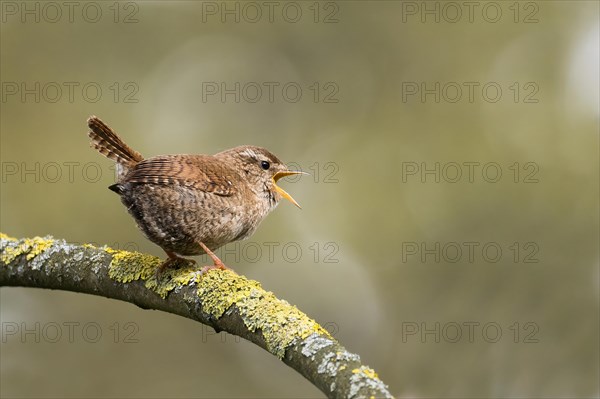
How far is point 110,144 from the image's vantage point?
12.6ft

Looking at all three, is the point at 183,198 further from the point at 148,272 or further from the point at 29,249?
the point at 29,249

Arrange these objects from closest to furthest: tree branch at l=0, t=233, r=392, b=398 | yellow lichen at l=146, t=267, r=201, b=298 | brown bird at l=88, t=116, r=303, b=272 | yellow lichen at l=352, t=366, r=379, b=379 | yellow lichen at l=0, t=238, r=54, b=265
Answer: yellow lichen at l=352, t=366, r=379, b=379, tree branch at l=0, t=233, r=392, b=398, yellow lichen at l=146, t=267, r=201, b=298, yellow lichen at l=0, t=238, r=54, b=265, brown bird at l=88, t=116, r=303, b=272

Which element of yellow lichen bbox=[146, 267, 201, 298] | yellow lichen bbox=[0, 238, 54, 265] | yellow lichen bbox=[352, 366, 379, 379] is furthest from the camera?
yellow lichen bbox=[0, 238, 54, 265]

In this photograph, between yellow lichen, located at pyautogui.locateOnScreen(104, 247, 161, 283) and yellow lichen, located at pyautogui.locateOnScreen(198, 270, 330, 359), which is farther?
yellow lichen, located at pyautogui.locateOnScreen(104, 247, 161, 283)

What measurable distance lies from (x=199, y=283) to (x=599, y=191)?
4.22 m

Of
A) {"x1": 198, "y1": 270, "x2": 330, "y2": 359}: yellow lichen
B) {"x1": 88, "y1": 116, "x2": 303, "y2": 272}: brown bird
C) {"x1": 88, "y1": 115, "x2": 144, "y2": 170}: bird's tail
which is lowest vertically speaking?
{"x1": 198, "y1": 270, "x2": 330, "y2": 359}: yellow lichen

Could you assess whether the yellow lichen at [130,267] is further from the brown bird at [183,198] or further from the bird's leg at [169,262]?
the brown bird at [183,198]

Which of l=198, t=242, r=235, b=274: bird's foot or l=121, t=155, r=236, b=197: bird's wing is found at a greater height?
l=121, t=155, r=236, b=197: bird's wing

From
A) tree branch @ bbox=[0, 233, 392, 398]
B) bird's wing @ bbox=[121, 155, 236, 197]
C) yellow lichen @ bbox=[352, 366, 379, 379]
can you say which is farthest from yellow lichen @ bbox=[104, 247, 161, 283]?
yellow lichen @ bbox=[352, 366, 379, 379]

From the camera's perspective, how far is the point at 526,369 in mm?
4926

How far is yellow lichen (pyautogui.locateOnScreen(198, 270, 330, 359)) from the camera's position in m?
2.37

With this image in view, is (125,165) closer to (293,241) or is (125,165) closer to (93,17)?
(293,241)

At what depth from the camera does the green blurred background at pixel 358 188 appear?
572cm

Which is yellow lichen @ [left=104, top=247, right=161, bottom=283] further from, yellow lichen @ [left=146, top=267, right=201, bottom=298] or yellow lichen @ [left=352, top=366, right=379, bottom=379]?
yellow lichen @ [left=352, top=366, right=379, bottom=379]
